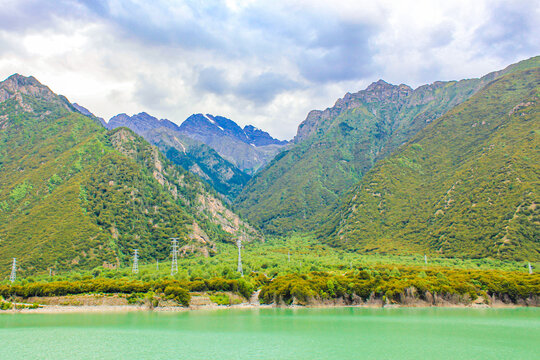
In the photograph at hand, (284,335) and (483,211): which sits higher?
(483,211)

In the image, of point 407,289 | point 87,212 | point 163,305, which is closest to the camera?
point 407,289

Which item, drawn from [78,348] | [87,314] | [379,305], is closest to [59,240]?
[87,314]

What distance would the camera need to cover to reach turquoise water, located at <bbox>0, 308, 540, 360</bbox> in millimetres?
47125

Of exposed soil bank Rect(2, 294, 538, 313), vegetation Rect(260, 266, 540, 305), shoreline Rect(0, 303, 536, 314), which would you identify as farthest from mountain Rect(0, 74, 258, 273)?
vegetation Rect(260, 266, 540, 305)

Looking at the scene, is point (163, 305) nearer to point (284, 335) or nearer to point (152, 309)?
point (152, 309)

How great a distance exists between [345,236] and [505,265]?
8646cm

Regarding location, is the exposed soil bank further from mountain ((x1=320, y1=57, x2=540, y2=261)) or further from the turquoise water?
mountain ((x1=320, y1=57, x2=540, y2=261))

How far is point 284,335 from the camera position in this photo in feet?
183

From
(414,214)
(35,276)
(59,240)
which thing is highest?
(414,214)

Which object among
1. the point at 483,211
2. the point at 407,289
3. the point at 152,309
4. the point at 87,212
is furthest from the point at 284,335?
the point at 483,211

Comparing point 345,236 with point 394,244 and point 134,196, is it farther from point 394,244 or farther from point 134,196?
point 134,196

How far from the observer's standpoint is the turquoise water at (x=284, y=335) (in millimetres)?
47125

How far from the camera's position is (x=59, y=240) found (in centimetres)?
12825

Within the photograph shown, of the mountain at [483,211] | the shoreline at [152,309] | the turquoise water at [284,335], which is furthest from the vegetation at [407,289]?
the mountain at [483,211]
